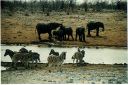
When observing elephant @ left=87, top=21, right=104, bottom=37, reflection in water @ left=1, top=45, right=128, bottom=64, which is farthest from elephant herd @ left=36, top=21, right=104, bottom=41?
reflection in water @ left=1, top=45, right=128, bottom=64

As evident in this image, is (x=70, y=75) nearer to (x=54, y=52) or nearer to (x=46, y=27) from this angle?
(x=54, y=52)

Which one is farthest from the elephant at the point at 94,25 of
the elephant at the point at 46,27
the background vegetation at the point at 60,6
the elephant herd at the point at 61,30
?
the elephant at the point at 46,27

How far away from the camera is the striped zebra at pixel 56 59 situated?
3.41 m

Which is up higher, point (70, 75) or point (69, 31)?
point (69, 31)

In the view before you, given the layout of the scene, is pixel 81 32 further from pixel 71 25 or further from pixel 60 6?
pixel 60 6

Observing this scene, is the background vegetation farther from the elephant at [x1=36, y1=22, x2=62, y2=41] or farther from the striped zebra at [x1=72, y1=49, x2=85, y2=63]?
the striped zebra at [x1=72, y1=49, x2=85, y2=63]

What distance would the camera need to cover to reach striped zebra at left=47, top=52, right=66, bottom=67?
11.2 ft

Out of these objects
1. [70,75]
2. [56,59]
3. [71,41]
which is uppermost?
[71,41]

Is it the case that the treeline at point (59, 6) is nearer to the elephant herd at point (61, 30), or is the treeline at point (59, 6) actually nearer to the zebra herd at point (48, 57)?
the elephant herd at point (61, 30)

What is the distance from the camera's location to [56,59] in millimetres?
3410

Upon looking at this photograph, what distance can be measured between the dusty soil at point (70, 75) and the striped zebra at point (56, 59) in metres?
0.04

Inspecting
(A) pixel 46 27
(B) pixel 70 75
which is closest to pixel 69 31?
(A) pixel 46 27

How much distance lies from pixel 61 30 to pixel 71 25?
0.32 ft

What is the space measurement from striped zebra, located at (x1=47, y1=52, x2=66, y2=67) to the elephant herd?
15 cm
